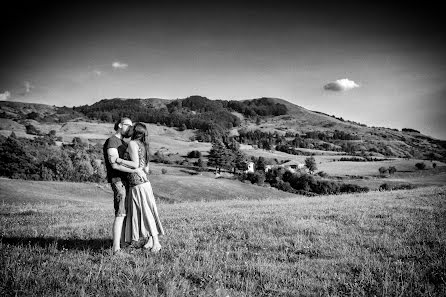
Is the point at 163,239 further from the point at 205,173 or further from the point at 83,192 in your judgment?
the point at 205,173

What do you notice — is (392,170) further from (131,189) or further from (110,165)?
(110,165)

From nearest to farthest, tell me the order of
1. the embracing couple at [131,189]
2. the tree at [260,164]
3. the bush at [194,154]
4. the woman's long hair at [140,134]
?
the embracing couple at [131,189] → the woman's long hair at [140,134] → the tree at [260,164] → the bush at [194,154]

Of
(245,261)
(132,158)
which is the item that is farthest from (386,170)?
(132,158)

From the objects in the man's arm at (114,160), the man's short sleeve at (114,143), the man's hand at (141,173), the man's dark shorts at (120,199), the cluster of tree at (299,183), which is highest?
the man's short sleeve at (114,143)

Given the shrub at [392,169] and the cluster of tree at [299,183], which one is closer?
the cluster of tree at [299,183]

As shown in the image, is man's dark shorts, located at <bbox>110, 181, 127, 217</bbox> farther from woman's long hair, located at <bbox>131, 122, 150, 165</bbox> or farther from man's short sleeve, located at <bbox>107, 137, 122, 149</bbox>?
woman's long hair, located at <bbox>131, 122, 150, 165</bbox>

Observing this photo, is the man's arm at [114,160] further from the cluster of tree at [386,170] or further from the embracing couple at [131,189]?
the cluster of tree at [386,170]

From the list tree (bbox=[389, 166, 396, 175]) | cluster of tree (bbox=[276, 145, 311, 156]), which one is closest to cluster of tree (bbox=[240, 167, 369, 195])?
tree (bbox=[389, 166, 396, 175])

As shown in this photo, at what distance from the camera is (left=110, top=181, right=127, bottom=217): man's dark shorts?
6.63 metres

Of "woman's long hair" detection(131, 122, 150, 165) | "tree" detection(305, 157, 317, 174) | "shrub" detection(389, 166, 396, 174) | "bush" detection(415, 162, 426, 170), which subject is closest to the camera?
"woman's long hair" detection(131, 122, 150, 165)

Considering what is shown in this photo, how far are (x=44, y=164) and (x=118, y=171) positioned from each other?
2817 inches

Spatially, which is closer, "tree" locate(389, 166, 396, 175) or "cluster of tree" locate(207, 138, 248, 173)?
"tree" locate(389, 166, 396, 175)

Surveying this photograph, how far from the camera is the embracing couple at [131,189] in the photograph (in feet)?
21.6

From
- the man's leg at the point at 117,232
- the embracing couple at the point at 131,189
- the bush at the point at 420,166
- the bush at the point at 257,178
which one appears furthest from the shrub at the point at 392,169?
the man's leg at the point at 117,232
